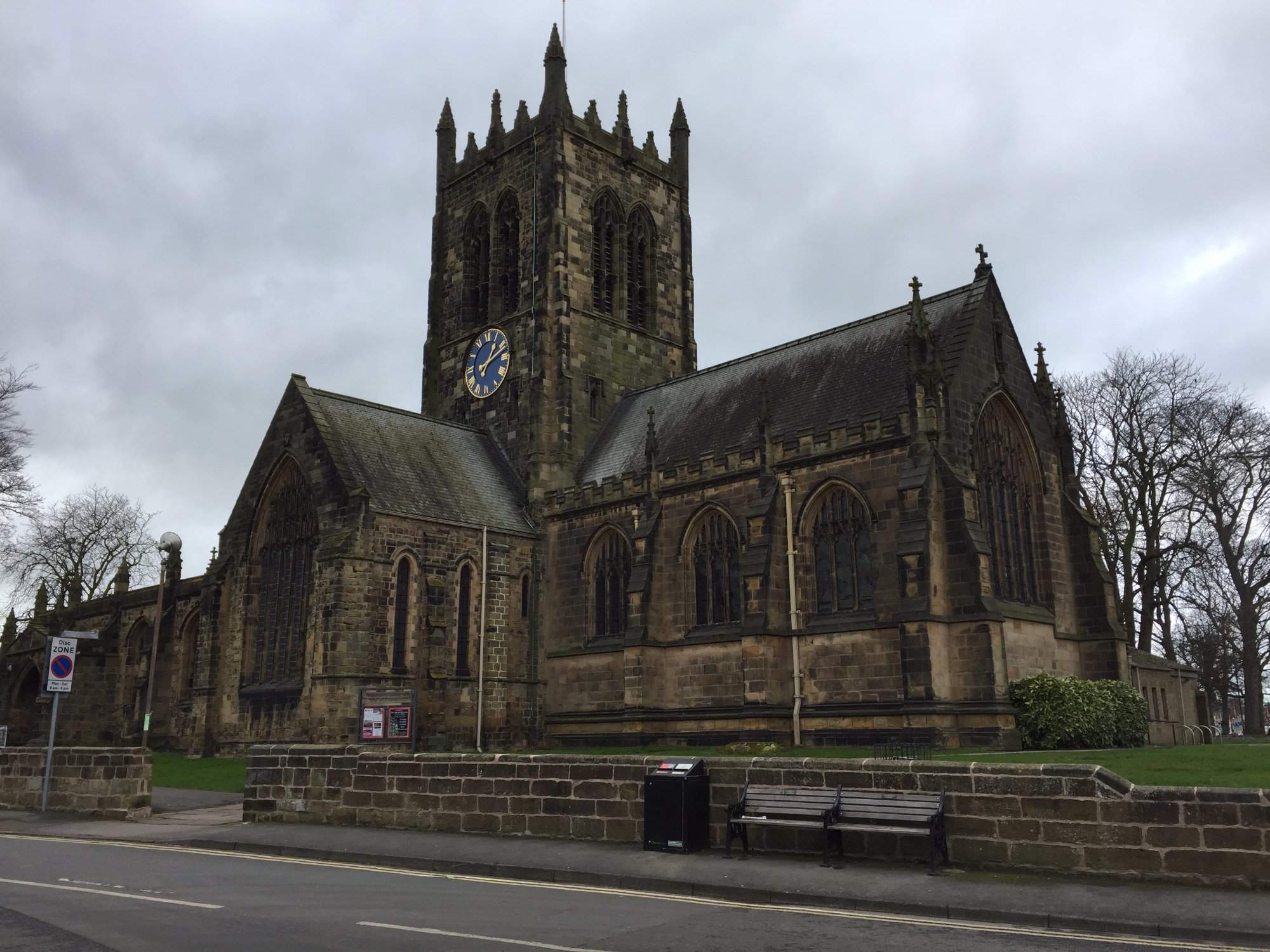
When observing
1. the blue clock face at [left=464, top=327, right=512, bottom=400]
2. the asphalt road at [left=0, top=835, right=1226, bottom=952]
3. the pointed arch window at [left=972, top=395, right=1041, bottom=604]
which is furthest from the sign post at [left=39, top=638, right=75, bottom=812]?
the pointed arch window at [left=972, top=395, right=1041, bottom=604]

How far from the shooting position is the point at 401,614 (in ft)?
103

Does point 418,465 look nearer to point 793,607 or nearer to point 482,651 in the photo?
point 482,651

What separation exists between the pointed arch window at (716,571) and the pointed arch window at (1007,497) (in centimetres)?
661

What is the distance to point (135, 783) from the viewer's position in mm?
20062

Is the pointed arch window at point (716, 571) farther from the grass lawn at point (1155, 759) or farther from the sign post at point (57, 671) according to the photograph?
the sign post at point (57, 671)

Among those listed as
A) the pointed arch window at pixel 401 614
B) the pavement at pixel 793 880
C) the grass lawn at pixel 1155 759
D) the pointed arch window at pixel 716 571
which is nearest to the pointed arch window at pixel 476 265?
the pointed arch window at pixel 401 614

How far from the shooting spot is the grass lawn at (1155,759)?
1416 centimetres

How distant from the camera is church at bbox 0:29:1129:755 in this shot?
84.9 feet

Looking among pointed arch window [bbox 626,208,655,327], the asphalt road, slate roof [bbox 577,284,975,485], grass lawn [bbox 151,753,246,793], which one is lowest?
the asphalt road

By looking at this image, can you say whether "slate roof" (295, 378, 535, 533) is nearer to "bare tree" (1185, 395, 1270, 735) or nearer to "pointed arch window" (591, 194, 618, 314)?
"pointed arch window" (591, 194, 618, 314)

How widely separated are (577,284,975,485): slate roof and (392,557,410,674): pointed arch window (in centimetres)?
691

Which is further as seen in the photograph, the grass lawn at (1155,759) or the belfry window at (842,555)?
the belfry window at (842,555)

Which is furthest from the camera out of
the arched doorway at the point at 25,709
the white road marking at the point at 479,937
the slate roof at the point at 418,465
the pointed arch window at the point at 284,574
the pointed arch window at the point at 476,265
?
the arched doorway at the point at 25,709

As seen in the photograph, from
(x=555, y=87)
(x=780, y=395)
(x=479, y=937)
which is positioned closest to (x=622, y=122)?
(x=555, y=87)
